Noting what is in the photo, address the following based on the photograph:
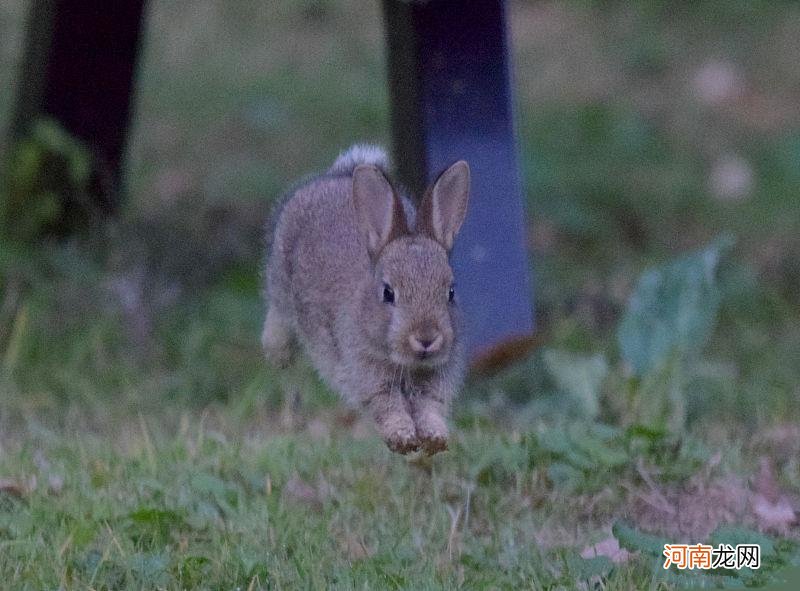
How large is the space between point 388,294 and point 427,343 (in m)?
0.19

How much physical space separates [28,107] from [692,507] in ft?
12.6

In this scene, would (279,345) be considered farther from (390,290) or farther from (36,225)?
(36,225)

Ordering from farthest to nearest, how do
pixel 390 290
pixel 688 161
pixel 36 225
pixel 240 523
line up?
pixel 688 161, pixel 36 225, pixel 240 523, pixel 390 290

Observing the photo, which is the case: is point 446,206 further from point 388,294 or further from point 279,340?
point 279,340

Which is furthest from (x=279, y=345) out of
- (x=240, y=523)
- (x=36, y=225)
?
(x=36, y=225)

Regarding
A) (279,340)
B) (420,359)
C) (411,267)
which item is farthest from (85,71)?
(420,359)

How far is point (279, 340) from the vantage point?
449cm

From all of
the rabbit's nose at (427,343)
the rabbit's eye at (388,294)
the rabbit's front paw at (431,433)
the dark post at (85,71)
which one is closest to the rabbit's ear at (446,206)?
the rabbit's eye at (388,294)

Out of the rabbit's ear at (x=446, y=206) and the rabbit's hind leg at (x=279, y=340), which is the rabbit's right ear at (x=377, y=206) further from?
the rabbit's hind leg at (x=279, y=340)

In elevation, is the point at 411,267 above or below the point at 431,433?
above

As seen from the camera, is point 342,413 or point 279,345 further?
point 342,413

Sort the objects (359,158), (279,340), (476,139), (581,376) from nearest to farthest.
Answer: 1. (359,158)
2. (279,340)
3. (581,376)
4. (476,139)

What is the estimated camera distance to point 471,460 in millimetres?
4637

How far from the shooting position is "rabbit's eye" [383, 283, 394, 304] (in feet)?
12.5
